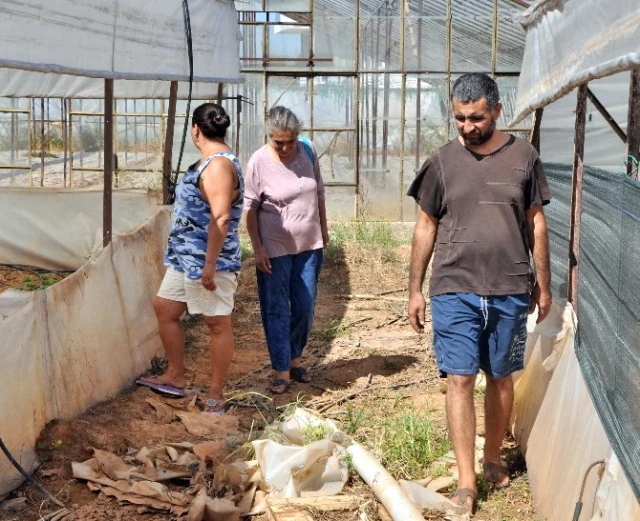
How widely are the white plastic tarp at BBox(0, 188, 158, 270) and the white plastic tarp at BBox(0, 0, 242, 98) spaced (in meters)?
2.22

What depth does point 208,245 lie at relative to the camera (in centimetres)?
609

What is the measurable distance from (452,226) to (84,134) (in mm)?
15445

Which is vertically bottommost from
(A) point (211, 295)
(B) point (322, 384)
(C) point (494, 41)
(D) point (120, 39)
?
(B) point (322, 384)

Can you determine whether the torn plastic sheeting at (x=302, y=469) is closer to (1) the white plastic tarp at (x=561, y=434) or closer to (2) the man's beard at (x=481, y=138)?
(1) the white plastic tarp at (x=561, y=434)

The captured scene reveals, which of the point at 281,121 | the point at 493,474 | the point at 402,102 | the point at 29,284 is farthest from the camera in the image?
the point at 402,102

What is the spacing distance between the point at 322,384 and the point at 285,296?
2.35ft

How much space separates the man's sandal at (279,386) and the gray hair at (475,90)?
8.95ft

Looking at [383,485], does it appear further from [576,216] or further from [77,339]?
[77,339]

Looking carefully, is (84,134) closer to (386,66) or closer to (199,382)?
(386,66)

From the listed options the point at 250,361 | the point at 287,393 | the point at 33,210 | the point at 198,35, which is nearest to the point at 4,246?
the point at 33,210

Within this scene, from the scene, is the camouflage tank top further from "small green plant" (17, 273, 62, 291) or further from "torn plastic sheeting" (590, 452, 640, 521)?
"small green plant" (17, 273, 62, 291)

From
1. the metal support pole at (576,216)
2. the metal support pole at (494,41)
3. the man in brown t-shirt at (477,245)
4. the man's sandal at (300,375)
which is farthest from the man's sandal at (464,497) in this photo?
the metal support pole at (494,41)

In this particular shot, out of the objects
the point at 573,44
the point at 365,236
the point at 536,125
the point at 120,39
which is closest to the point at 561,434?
the point at 573,44

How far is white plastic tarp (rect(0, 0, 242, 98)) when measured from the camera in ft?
19.2
